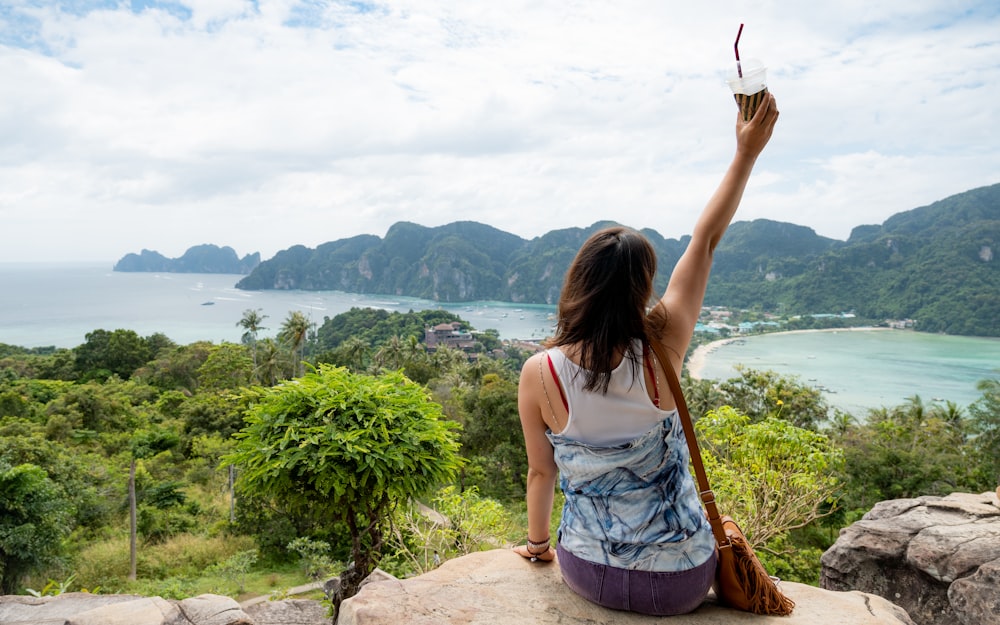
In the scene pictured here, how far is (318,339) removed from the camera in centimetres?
6494

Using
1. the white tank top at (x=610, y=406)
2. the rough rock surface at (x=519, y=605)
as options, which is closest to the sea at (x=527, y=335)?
the rough rock surface at (x=519, y=605)

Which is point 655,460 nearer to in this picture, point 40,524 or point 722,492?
point 722,492

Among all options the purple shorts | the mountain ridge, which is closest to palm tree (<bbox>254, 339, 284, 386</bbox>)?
the purple shorts

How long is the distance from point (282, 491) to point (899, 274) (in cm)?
11976

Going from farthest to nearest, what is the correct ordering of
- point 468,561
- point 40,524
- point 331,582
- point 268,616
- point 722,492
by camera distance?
point 40,524, point 331,582, point 268,616, point 722,492, point 468,561

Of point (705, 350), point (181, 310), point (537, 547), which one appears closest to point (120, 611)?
point (537, 547)

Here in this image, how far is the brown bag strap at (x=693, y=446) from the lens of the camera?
61.9 inches

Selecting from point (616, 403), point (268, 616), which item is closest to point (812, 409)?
point (268, 616)

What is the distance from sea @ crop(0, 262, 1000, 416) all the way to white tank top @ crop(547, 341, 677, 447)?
1987 cm

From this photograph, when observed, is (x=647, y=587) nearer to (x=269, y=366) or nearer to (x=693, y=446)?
(x=693, y=446)

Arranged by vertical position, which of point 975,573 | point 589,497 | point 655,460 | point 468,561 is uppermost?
point 655,460

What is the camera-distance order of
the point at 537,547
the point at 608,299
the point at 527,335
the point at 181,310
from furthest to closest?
the point at 181,310 → the point at 527,335 → the point at 537,547 → the point at 608,299

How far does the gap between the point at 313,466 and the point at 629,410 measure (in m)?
3.62

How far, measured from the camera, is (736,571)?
5.82 feet
